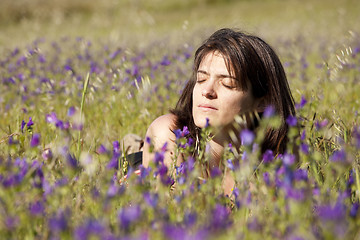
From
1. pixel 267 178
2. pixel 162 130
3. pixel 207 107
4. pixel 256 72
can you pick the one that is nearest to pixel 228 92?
pixel 207 107

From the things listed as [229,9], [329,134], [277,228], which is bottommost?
[229,9]

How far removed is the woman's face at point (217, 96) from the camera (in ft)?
8.96

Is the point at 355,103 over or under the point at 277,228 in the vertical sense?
under

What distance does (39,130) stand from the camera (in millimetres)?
3365

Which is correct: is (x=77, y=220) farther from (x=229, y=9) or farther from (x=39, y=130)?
(x=229, y=9)

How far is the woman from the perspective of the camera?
2.78 metres

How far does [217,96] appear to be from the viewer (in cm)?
277

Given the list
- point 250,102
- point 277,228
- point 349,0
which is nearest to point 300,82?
point 250,102

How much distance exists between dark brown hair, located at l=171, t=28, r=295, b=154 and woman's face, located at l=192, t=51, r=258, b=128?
0.06 meters

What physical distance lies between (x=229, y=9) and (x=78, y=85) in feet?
73.4

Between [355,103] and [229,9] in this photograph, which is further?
[229,9]

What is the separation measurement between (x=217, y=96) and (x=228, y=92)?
3.6 inches

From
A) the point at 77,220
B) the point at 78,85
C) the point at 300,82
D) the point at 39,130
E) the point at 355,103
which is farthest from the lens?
the point at 300,82

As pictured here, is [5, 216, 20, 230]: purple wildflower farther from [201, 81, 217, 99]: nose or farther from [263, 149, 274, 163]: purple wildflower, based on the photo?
[201, 81, 217, 99]: nose
